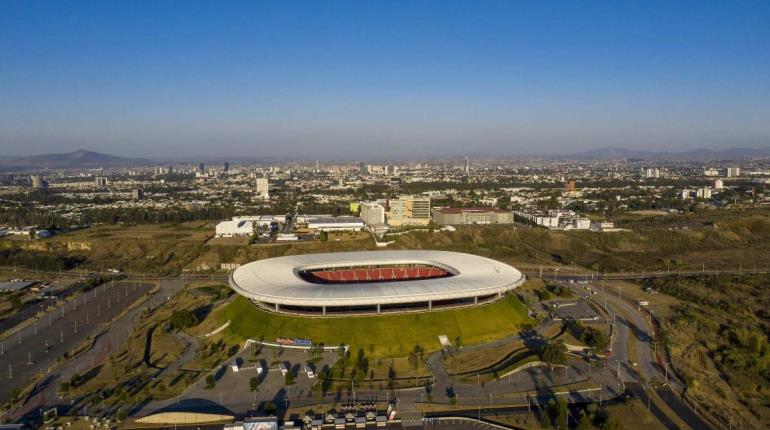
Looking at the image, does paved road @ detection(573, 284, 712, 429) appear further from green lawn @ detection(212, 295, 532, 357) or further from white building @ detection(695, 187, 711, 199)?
white building @ detection(695, 187, 711, 199)

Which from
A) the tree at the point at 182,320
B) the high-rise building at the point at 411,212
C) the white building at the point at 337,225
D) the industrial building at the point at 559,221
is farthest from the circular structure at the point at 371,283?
the industrial building at the point at 559,221

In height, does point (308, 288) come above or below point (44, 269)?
above

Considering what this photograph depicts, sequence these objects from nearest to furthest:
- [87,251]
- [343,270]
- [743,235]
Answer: [343,270] → [87,251] → [743,235]

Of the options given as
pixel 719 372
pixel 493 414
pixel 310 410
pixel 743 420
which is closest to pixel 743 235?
pixel 719 372

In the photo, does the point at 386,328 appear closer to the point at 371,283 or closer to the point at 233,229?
the point at 371,283

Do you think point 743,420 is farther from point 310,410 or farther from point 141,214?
point 141,214

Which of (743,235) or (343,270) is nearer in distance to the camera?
(343,270)

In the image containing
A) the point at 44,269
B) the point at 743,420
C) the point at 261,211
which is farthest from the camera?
the point at 261,211
